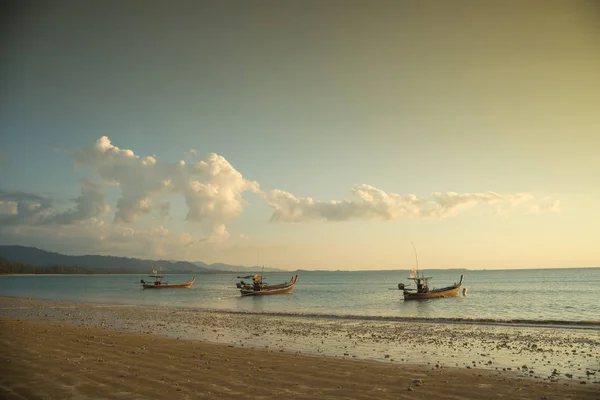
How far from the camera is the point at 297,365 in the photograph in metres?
13.0

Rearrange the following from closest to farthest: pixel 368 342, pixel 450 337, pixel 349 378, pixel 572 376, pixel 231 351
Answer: pixel 349 378 < pixel 572 376 < pixel 231 351 < pixel 368 342 < pixel 450 337

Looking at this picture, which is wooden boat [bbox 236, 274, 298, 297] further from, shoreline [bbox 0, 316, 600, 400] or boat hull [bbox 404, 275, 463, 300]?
shoreline [bbox 0, 316, 600, 400]

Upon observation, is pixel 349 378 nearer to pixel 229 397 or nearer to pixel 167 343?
pixel 229 397

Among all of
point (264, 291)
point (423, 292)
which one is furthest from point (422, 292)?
point (264, 291)

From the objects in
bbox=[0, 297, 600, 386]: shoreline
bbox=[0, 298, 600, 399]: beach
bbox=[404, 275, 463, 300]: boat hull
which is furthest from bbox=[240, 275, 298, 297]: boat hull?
bbox=[0, 298, 600, 399]: beach

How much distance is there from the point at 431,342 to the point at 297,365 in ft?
29.6

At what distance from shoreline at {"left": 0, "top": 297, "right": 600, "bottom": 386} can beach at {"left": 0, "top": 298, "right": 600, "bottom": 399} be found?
53 millimetres

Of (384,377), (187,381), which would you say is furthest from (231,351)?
(384,377)

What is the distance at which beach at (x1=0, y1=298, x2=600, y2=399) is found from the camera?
9609 mm

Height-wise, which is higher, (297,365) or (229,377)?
(229,377)

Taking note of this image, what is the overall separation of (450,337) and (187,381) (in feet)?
50.6

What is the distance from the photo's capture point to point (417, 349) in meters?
17.2

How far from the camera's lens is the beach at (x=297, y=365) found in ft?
31.5

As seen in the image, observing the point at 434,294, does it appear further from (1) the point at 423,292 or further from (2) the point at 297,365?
(2) the point at 297,365
